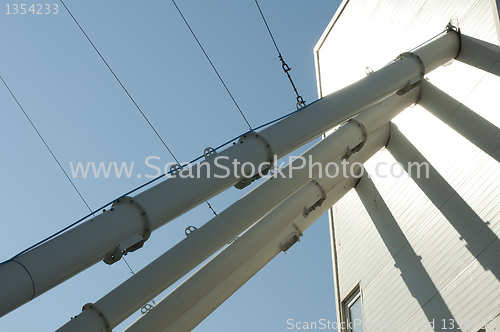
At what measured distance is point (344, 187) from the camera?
18.5m

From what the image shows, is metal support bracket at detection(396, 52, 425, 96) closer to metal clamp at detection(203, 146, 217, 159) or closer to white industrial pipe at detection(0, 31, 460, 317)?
white industrial pipe at detection(0, 31, 460, 317)

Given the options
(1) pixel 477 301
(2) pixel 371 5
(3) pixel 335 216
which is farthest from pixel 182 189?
(2) pixel 371 5

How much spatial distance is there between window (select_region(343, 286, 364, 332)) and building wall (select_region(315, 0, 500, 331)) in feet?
0.83

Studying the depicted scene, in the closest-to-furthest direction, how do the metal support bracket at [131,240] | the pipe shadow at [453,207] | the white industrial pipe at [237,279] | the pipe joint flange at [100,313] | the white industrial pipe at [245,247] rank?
the metal support bracket at [131,240], the pipe joint flange at [100,313], the pipe shadow at [453,207], the white industrial pipe at [245,247], the white industrial pipe at [237,279]

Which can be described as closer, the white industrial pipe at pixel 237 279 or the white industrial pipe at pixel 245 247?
the white industrial pipe at pixel 245 247

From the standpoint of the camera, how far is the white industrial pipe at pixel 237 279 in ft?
45.6

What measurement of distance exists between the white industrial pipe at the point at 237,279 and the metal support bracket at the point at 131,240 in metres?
4.04

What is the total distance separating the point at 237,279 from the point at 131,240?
23.2 ft

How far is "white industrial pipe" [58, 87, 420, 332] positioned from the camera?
34.7 ft

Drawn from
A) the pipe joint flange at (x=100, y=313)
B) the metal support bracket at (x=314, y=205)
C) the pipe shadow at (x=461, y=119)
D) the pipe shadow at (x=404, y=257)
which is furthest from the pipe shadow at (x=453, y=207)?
the pipe joint flange at (x=100, y=313)

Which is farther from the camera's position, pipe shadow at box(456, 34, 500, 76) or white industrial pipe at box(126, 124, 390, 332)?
pipe shadow at box(456, 34, 500, 76)

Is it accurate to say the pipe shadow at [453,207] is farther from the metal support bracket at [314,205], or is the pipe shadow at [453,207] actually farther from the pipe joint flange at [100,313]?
the pipe joint flange at [100,313]

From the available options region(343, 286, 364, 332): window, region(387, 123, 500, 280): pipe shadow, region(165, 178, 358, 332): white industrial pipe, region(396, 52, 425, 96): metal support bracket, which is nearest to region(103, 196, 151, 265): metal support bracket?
region(165, 178, 358, 332): white industrial pipe

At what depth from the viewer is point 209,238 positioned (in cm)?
1204
